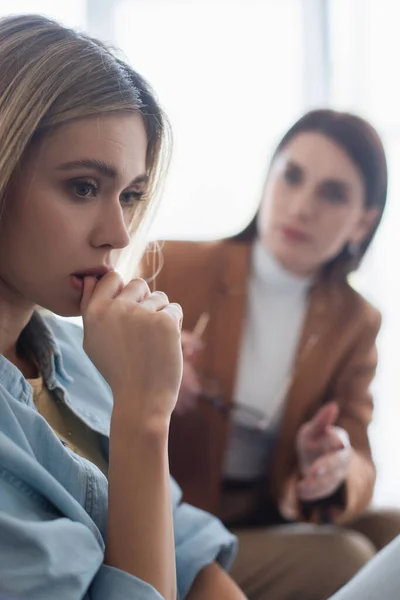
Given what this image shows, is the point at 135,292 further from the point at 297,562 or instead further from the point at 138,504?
the point at 297,562

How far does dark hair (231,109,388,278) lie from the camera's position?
1386 mm

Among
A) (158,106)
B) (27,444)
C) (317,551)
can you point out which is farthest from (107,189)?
(317,551)

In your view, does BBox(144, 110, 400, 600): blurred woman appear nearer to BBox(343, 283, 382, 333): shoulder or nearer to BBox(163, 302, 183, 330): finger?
BBox(343, 283, 382, 333): shoulder

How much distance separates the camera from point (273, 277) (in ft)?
4.62

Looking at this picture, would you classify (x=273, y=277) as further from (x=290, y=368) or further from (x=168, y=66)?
(x=168, y=66)

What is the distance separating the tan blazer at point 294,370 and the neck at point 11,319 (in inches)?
19.2

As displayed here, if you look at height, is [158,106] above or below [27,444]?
above

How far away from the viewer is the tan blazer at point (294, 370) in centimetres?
129

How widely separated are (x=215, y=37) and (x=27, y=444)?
199 cm

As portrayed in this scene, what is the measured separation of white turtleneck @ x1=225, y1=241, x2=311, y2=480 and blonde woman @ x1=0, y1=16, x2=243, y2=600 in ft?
2.06

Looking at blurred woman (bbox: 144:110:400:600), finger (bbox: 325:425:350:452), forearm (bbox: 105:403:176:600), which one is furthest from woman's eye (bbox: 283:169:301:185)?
forearm (bbox: 105:403:176:600)

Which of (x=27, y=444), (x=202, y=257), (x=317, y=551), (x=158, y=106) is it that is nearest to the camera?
(x=27, y=444)

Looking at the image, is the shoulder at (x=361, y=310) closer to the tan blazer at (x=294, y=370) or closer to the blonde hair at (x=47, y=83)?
the tan blazer at (x=294, y=370)

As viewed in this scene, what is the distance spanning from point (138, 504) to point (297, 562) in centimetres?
60
